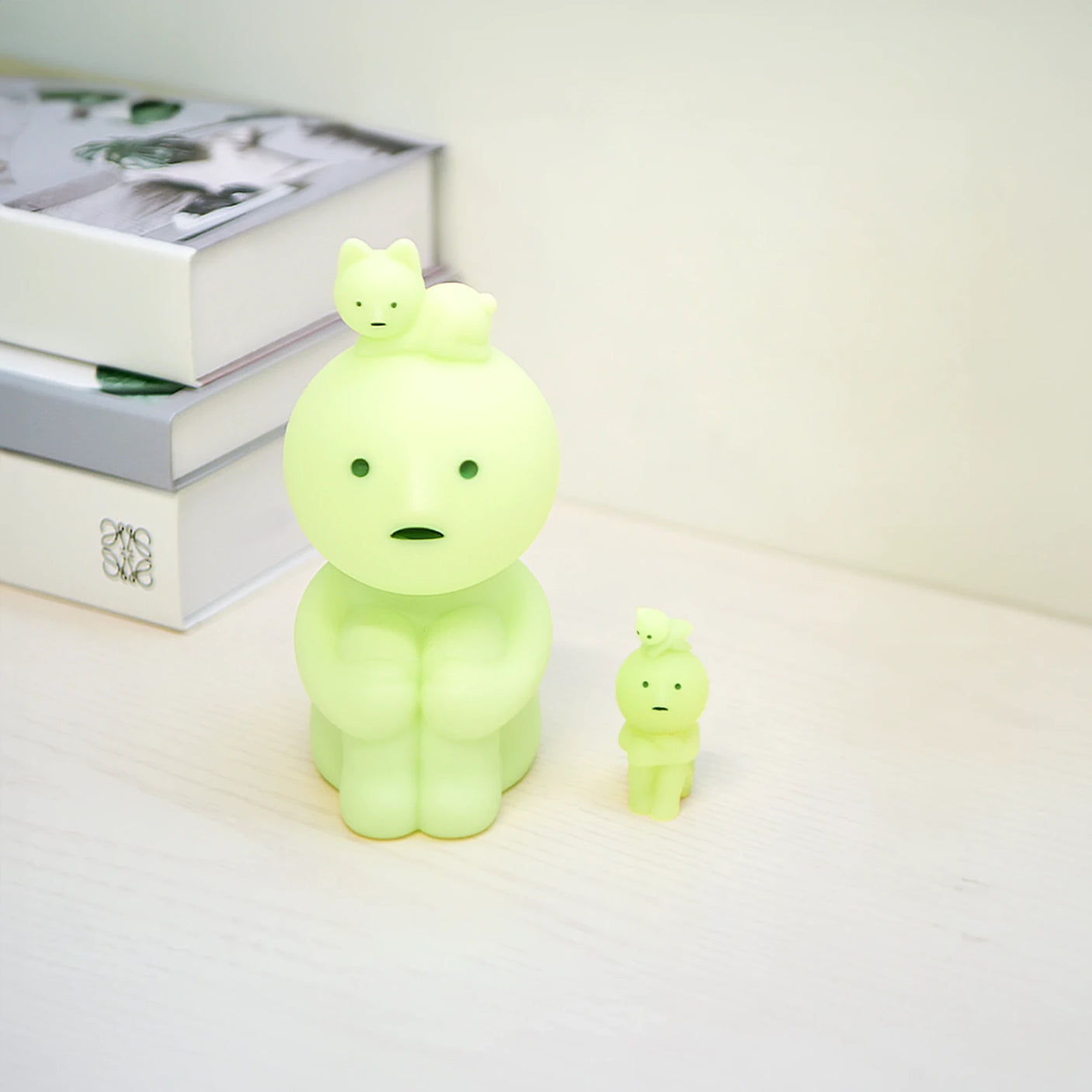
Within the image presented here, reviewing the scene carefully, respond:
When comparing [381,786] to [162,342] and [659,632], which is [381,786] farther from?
[162,342]

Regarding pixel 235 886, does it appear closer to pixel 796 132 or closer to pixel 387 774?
pixel 387 774

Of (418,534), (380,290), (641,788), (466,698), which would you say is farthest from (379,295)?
(641,788)

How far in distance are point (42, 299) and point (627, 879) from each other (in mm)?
588

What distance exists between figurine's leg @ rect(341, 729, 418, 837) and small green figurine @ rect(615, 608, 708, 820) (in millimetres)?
129

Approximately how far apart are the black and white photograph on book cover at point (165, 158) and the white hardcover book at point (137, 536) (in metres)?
0.18

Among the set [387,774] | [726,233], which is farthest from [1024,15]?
[387,774]

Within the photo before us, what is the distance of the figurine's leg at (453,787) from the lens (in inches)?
37.3

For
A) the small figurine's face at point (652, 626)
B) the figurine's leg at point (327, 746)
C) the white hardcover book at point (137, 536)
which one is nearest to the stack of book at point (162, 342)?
the white hardcover book at point (137, 536)

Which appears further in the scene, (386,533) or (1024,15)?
(1024,15)

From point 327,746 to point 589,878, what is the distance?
184mm

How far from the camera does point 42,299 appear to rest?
1150mm

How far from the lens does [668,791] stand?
0.97 m

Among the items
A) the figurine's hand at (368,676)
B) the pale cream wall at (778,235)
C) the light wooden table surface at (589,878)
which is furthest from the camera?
the pale cream wall at (778,235)

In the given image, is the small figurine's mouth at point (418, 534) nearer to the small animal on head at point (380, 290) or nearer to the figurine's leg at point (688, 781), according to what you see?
the small animal on head at point (380, 290)
